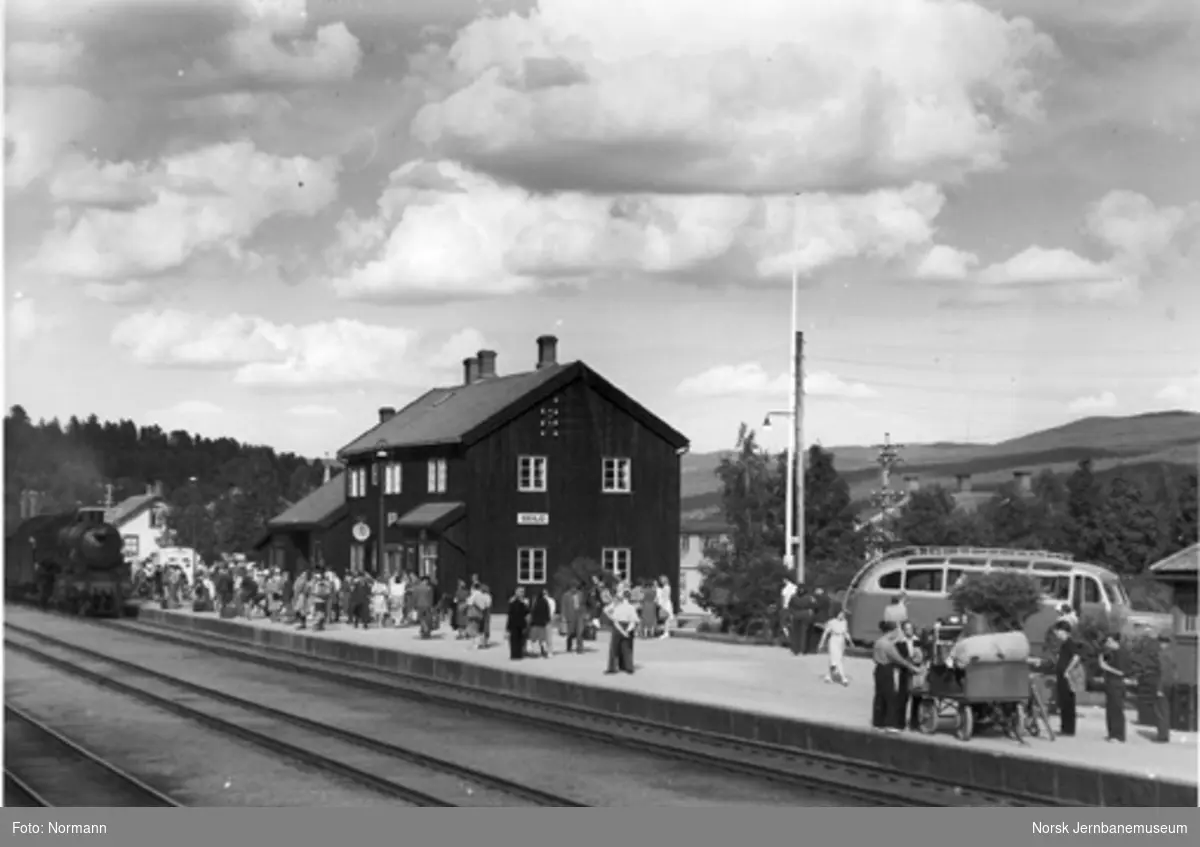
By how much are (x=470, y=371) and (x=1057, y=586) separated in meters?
28.1

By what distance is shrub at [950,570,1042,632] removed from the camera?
1839 cm

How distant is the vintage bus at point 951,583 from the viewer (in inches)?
1092

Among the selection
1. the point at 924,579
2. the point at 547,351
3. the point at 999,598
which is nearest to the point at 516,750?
the point at 999,598

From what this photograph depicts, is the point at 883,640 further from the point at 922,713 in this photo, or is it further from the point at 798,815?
the point at 798,815

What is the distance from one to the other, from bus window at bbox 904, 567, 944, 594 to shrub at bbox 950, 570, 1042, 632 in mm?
12061

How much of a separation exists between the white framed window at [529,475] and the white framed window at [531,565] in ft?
5.87

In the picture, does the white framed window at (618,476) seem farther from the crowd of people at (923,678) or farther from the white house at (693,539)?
the white house at (693,539)

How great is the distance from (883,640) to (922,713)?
92cm

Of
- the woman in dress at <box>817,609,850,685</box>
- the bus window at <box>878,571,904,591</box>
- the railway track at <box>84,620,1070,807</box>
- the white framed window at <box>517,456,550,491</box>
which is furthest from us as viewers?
the white framed window at <box>517,456,550,491</box>

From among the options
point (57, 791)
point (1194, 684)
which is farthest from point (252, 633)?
point (1194, 684)

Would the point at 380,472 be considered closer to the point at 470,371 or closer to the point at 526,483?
the point at 526,483

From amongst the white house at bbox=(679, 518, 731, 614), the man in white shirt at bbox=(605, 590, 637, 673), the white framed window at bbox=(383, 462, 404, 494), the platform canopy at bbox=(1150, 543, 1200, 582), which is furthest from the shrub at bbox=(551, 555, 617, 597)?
the white house at bbox=(679, 518, 731, 614)

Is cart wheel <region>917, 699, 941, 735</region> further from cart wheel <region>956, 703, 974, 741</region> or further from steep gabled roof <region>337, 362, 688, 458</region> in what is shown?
steep gabled roof <region>337, 362, 688, 458</region>

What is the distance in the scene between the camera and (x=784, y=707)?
20781mm
